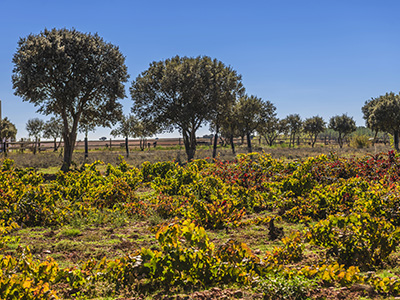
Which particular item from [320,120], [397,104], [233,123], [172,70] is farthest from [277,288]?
[320,120]

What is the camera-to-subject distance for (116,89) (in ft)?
71.2

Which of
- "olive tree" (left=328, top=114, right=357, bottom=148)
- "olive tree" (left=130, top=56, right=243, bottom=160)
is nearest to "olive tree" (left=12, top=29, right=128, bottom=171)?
"olive tree" (left=130, top=56, right=243, bottom=160)

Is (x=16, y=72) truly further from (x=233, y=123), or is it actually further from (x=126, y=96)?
(x=233, y=123)

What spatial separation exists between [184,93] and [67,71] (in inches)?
424

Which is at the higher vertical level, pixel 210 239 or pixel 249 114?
pixel 249 114

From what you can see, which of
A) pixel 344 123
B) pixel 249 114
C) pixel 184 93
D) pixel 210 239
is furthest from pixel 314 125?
pixel 210 239

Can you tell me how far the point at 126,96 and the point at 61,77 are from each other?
4189 mm

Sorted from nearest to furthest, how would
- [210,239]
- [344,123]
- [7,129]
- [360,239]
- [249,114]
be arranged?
[360,239], [210,239], [249,114], [7,129], [344,123]

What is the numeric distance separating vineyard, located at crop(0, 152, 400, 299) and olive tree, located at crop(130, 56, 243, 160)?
62.3 feet

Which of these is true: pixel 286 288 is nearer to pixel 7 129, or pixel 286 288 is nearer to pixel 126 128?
pixel 126 128

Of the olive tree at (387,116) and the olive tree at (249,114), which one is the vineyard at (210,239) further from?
the olive tree at (387,116)

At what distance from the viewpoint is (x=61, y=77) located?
20.4 metres

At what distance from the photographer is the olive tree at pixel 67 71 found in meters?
19.7

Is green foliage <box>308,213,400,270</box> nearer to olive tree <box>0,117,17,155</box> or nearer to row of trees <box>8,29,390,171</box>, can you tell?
row of trees <box>8,29,390,171</box>
